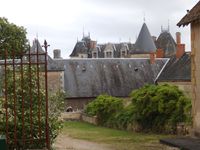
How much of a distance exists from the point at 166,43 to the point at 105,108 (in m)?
31.8

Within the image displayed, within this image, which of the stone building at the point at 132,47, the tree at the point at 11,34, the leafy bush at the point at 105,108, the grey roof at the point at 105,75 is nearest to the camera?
the leafy bush at the point at 105,108

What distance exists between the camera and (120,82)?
43.3 meters

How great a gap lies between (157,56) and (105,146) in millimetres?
32680

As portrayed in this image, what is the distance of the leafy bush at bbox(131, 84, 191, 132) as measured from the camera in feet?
75.7

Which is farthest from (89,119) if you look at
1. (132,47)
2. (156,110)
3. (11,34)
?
(132,47)

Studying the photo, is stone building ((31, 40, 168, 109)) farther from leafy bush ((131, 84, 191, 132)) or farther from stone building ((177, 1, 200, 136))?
stone building ((177, 1, 200, 136))

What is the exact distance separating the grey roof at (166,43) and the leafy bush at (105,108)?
27.8 meters

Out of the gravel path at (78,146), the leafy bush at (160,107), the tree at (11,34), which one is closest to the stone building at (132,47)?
the tree at (11,34)

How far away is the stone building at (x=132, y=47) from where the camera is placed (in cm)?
5509

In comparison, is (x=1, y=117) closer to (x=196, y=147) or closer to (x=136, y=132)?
(x=196, y=147)

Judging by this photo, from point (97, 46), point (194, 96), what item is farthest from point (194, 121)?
point (97, 46)

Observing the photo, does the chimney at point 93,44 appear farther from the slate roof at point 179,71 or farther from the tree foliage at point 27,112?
the tree foliage at point 27,112

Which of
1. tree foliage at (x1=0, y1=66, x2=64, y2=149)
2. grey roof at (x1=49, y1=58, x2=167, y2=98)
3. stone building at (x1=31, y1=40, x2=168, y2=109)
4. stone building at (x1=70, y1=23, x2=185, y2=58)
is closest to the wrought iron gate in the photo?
tree foliage at (x1=0, y1=66, x2=64, y2=149)

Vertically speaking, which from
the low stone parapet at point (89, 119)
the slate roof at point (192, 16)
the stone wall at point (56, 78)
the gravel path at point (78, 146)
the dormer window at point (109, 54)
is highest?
the dormer window at point (109, 54)
